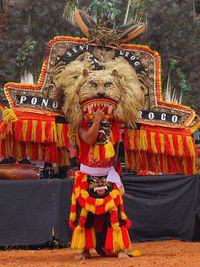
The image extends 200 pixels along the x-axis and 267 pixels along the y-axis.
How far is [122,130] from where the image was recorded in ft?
25.8

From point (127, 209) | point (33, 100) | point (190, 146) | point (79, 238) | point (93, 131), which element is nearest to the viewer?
point (93, 131)

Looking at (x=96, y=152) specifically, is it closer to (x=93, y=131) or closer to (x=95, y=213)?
(x=93, y=131)

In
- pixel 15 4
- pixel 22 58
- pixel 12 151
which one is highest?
pixel 15 4

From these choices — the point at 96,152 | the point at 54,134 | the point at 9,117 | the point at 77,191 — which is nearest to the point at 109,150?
the point at 96,152

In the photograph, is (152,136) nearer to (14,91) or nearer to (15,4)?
(14,91)

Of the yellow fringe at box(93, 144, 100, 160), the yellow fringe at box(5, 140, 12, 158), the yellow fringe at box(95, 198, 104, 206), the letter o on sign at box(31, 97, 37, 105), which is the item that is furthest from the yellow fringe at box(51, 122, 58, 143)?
the yellow fringe at box(95, 198, 104, 206)

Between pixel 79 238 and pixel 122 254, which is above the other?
pixel 79 238

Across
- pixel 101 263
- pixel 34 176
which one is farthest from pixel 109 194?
pixel 34 176

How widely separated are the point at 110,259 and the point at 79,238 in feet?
1.33

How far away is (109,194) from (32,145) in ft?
3.91

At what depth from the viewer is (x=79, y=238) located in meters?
7.45

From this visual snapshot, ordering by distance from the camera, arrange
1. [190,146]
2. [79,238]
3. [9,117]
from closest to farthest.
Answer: [79,238]
[9,117]
[190,146]

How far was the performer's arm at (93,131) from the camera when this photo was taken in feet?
23.7

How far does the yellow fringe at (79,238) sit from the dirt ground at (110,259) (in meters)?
0.17
